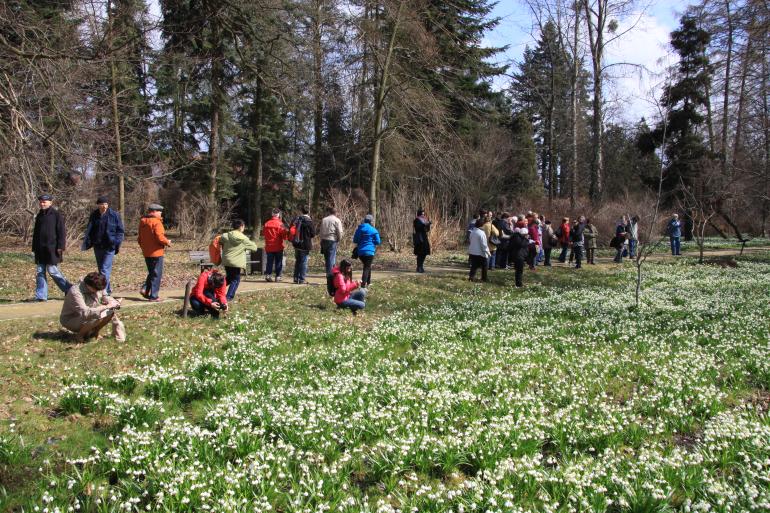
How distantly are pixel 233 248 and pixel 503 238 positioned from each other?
1166 centimetres

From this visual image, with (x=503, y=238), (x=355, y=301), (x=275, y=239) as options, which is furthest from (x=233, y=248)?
(x=503, y=238)

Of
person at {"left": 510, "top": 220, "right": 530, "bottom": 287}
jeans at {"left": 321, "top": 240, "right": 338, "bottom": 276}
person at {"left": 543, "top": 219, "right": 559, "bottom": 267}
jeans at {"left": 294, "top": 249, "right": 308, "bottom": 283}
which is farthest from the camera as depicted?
person at {"left": 543, "top": 219, "right": 559, "bottom": 267}

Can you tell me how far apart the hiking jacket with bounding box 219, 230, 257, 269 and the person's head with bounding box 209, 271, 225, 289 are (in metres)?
1.23

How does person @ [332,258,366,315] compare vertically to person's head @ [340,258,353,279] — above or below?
below

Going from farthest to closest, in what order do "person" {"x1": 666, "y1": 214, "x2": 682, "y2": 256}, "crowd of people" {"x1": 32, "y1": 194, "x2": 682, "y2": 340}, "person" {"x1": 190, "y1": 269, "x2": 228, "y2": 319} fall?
"person" {"x1": 666, "y1": 214, "x2": 682, "y2": 256} < "person" {"x1": 190, "y1": 269, "x2": 228, "y2": 319} < "crowd of people" {"x1": 32, "y1": 194, "x2": 682, "y2": 340}

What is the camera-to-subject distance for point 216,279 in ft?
34.5

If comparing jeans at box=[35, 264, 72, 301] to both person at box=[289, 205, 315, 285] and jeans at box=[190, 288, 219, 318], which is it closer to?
jeans at box=[190, 288, 219, 318]

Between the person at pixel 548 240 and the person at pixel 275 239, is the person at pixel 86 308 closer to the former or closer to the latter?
the person at pixel 275 239

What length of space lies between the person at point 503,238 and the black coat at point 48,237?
45.8 ft

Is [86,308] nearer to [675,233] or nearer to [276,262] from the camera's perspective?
[276,262]

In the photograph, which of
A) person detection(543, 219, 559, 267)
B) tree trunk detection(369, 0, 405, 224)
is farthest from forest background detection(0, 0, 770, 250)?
person detection(543, 219, 559, 267)

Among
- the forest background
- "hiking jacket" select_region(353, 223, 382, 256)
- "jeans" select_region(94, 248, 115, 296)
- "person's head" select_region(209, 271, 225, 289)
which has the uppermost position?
the forest background

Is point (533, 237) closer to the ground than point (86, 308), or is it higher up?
higher up

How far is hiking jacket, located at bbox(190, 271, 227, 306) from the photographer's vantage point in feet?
34.2
